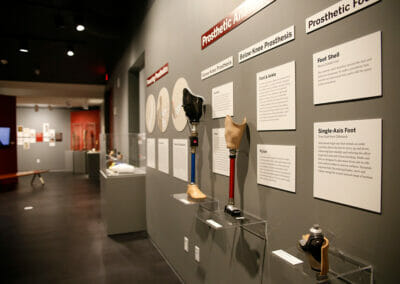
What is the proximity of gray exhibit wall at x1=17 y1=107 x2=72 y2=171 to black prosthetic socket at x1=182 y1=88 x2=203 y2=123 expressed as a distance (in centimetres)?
1142

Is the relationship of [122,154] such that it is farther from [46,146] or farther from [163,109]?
[46,146]

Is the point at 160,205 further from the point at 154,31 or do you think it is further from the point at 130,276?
the point at 154,31

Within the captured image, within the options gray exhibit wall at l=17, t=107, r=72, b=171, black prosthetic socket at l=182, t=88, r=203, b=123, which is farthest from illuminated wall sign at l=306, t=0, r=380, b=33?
gray exhibit wall at l=17, t=107, r=72, b=171

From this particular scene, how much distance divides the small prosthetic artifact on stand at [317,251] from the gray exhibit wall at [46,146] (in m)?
12.5

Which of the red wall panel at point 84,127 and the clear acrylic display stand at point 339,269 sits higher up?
the red wall panel at point 84,127

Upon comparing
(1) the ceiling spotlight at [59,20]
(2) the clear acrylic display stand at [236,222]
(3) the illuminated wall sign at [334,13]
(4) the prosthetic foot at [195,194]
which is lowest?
(2) the clear acrylic display stand at [236,222]

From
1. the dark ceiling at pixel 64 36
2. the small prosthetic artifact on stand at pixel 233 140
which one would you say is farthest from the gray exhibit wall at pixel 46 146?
the small prosthetic artifact on stand at pixel 233 140

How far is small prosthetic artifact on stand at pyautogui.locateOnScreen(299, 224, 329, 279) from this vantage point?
875 millimetres

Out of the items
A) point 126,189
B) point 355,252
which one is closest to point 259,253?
point 355,252

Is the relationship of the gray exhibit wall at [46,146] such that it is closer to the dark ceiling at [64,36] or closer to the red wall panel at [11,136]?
the red wall panel at [11,136]

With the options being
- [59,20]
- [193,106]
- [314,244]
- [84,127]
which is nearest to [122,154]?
[59,20]

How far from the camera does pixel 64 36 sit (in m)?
5.37

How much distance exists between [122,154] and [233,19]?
3413 millimetres

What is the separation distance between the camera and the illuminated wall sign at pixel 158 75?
9.18 ft
